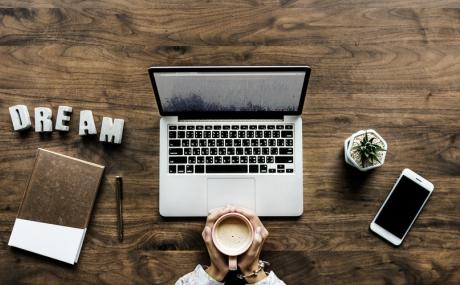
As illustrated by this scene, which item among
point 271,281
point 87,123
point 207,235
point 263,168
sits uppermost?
point 87,123

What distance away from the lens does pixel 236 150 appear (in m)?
1.11

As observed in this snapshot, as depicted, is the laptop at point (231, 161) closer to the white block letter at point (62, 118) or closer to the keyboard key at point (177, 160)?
the keyboard key at point (177, 160)

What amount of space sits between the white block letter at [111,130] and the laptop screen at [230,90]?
0.40ft

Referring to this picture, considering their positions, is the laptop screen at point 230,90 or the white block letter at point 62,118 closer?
the laptop screen at point 230,90

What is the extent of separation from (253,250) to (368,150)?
1.15 ft

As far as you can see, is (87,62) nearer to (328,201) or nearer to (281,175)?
(281,175)

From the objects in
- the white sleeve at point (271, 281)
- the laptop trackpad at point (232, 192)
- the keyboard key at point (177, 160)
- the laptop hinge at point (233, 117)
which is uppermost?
the laptop hinge at point (233, 117)

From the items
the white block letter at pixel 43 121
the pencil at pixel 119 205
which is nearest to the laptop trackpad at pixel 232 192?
the pencil at pixel 119 205

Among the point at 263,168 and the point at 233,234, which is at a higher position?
the point at 263,168

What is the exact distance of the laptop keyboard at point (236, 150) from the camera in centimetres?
111

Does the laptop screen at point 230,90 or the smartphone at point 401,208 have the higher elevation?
the laptop screen at point 230,90

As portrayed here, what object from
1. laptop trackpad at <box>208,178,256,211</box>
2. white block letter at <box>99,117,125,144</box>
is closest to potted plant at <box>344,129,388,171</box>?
laptop trackpad at <box>208,178,256,211</box>

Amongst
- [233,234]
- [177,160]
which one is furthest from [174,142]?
[233,234]

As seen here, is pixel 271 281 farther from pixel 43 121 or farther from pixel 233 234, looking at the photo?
pixel 43 121
